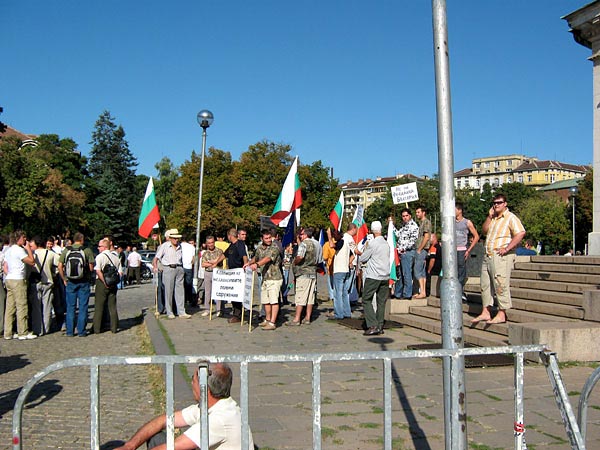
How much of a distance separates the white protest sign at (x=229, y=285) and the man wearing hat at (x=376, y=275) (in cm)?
297

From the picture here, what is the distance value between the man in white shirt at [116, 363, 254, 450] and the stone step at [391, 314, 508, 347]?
538 cm

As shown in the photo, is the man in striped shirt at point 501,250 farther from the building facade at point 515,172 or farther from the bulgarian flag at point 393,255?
the building facade at point 515,172

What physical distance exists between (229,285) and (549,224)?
74.2m

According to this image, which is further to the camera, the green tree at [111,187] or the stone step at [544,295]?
the green tree at [111,187]

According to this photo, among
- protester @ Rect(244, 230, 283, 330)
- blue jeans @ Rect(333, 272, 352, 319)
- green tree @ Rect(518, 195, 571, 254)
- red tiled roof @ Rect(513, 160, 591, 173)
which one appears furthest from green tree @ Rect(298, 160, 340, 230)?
red tiled roof @ Rect(513, 160, 591, 173)

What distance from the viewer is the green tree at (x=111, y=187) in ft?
217

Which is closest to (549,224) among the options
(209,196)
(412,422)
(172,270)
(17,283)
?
(209,196)

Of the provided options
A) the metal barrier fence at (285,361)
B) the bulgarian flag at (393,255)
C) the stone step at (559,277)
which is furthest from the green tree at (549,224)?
the metal barrier fence at (285,361)

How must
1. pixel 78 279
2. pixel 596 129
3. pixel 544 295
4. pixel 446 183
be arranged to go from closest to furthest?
pixel 446 183 → pixel 544 295 → pixel 78 279 → pixel 596 129

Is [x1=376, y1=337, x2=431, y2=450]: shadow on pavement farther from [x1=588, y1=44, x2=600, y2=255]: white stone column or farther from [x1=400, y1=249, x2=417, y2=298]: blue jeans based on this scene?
[x1=588, y1=44, x2=600, y2=255]: white stone column

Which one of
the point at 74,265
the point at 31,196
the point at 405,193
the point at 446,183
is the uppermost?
the point at 31,196

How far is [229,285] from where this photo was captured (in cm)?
1272

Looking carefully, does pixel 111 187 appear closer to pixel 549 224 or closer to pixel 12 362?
pixel 549 224

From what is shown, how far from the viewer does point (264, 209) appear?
59969mm
